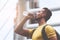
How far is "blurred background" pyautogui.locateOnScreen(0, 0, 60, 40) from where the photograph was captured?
118 centimetres

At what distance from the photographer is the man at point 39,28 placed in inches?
41.7

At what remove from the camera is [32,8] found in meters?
1.24

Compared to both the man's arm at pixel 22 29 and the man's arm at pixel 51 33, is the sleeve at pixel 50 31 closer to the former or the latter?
the man's arm at pixel 51 33

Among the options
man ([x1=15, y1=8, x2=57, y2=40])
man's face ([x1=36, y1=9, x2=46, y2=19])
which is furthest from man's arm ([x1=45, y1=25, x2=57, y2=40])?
man's face ([x1=36, y1=9, x2=46, y2=19])

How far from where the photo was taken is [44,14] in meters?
1.14

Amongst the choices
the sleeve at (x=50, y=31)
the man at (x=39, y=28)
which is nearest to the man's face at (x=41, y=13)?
the man at (x=39, y=28)

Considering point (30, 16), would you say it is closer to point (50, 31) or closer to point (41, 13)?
point (41, 13)

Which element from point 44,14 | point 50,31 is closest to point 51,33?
point 50,31

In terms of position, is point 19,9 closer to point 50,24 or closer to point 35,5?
point 35,5

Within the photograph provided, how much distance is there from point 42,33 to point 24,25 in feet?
0.56

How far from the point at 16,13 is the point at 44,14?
254mm

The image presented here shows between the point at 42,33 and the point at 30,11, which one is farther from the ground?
the point at 30,11

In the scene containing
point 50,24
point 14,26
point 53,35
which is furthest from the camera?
point 14,26

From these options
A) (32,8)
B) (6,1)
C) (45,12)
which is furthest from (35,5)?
(6,1)
